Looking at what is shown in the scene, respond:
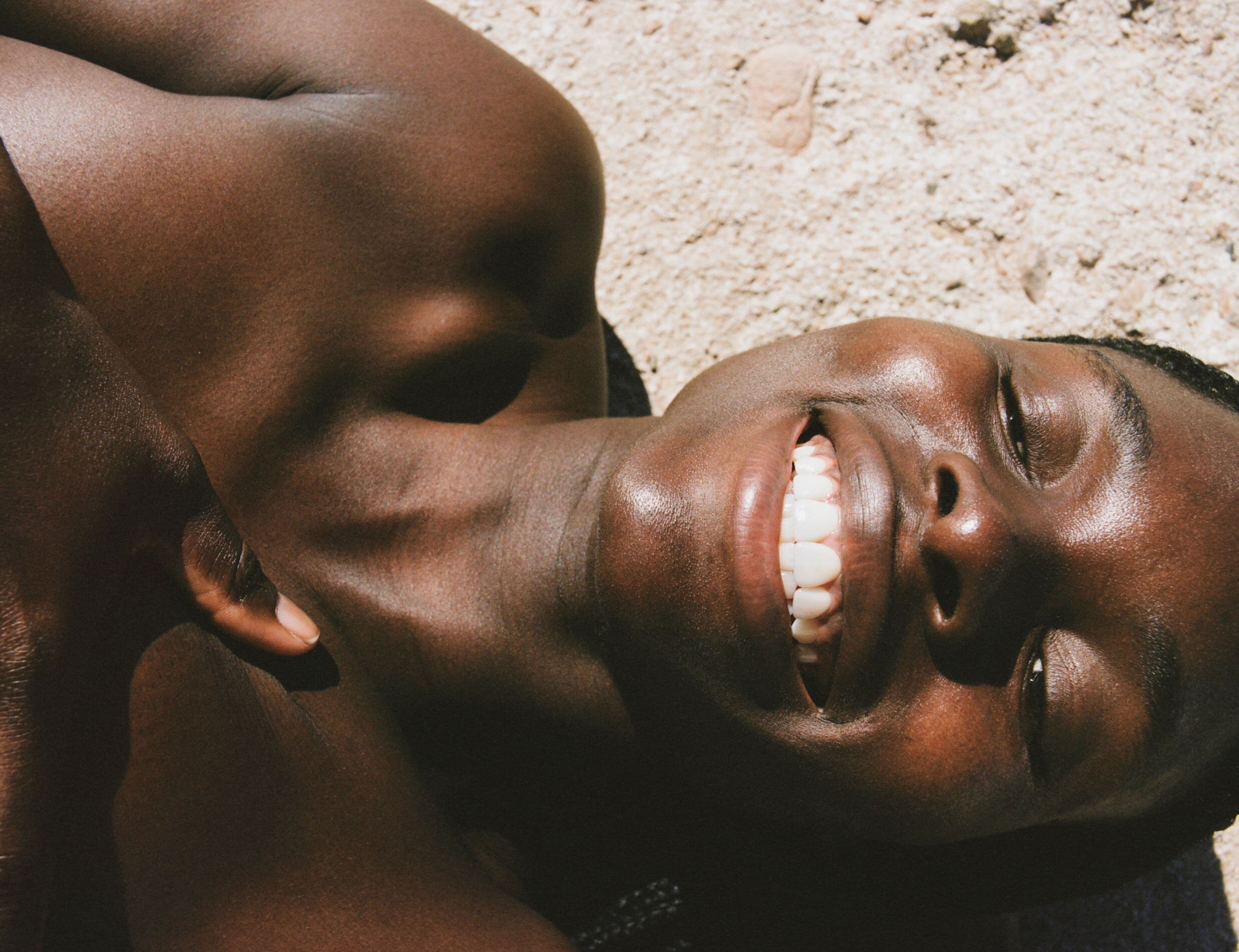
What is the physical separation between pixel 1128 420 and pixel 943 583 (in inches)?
14.5

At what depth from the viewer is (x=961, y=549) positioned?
1.27 metres

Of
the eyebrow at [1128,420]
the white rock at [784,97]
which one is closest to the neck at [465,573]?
the eyebrow at [1128,420]

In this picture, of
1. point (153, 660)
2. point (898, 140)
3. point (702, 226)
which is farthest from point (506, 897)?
point (898, 140)

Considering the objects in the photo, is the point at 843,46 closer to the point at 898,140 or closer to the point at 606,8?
the point at 898,140

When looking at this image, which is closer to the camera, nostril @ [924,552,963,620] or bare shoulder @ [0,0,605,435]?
nostril @ [924,552,963,620]

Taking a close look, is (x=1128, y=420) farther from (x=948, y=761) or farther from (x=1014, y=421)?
(x=948, y=761)

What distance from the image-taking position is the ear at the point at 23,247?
1327mm

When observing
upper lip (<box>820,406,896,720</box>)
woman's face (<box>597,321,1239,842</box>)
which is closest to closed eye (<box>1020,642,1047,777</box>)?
woman's face (<box>597,321,1239,842</box>)

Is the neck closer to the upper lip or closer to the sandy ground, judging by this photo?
the upper lip

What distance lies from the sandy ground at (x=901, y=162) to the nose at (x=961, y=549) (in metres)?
1.14

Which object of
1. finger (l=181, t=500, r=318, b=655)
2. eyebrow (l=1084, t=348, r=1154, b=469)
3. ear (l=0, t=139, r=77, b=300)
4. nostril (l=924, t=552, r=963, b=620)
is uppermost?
ear (l=0, t=139, r=77, b=300)

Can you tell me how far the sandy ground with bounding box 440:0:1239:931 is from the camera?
93.1 inches

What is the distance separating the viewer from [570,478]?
169 cm

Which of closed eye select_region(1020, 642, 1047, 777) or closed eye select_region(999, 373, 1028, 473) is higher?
closed eye select_region(999, 373, 1028, 473)
